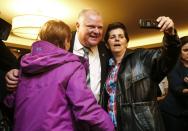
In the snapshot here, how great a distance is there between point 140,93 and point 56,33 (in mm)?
661

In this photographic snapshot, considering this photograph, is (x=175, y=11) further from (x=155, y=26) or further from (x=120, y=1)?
(x=155, y=26)

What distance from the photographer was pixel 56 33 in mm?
1339

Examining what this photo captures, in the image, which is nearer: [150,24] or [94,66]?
[150,24]

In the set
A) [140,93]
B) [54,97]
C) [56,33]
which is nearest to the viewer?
[54,97]

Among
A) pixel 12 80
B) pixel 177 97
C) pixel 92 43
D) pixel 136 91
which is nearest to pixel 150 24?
pixel 136 91

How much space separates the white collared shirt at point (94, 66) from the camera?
181 centimetres

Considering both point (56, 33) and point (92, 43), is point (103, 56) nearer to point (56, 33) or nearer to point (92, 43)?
point (92, 43)

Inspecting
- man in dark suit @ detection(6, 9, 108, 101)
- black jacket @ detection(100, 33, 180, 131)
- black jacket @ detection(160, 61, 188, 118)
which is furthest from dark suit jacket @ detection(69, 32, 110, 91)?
black jacket @ detection(160, 61, 188, 118)

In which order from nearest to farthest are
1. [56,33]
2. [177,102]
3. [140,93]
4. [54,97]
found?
[54,97], [56,33], [140,93], [177,102]

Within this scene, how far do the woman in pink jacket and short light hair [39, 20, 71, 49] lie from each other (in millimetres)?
44

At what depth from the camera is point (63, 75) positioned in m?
1.21

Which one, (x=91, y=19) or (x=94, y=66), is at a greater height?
(x=91, y=19)

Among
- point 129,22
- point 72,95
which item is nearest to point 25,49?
point 129,22

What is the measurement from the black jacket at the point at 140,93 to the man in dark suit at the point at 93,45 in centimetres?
17
